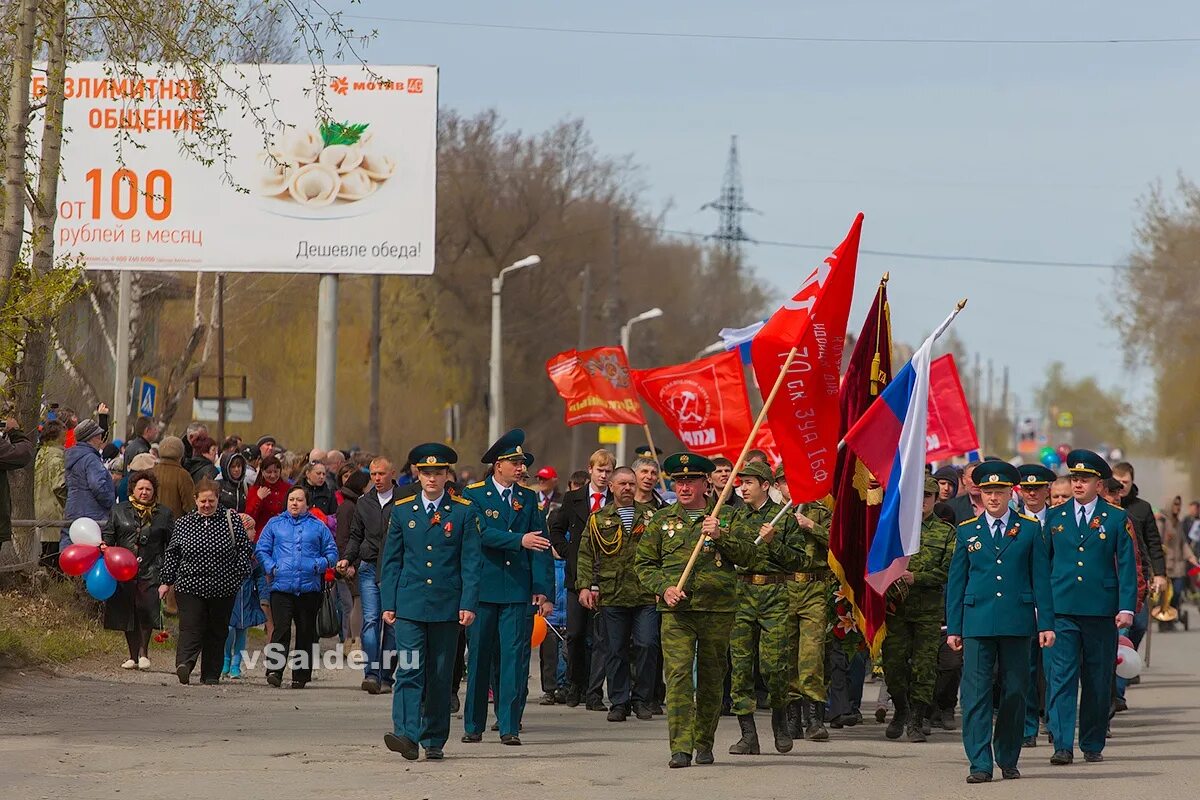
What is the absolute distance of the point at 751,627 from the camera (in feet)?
45.2

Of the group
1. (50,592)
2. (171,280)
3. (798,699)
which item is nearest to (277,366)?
(171,280)

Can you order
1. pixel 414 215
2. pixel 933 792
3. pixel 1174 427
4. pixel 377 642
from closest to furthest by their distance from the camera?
pixel 933 792 < pixel 377 642 < pixel 414 215 < pixel 1174 427

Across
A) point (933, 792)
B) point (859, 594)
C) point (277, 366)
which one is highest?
point (277, 366)

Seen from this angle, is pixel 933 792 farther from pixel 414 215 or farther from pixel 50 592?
pixel 414 215

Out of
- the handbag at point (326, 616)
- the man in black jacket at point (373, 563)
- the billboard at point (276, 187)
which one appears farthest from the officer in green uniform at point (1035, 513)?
the billboard at point (276, 187)

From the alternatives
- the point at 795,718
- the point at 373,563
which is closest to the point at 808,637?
the point at 795,718

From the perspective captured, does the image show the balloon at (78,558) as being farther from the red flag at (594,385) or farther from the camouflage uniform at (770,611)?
the red flag at (594,385)

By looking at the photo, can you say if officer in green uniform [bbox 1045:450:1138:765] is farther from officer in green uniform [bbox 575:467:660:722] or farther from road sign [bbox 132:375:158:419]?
road sign [bbox 132:375:158:419]

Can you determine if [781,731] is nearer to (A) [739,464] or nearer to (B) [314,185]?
(A) [739,464]

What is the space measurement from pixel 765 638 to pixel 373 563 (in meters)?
4.34

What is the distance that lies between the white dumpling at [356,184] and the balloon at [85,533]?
12175 millimetres

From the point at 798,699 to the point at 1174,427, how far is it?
168 ft

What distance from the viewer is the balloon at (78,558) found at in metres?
16.4

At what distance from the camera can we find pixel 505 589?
44.8ft
